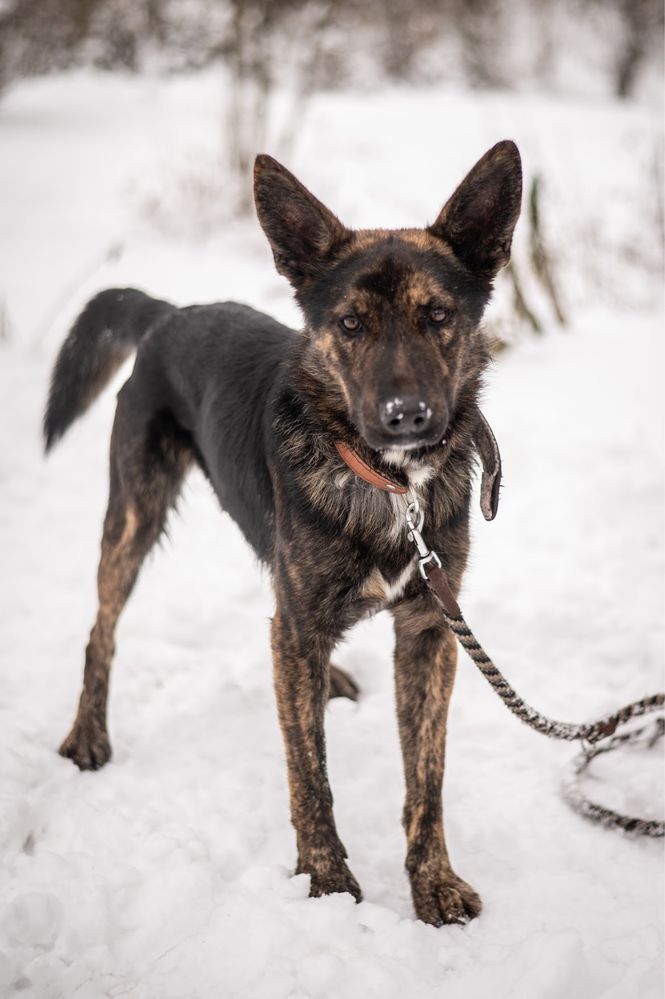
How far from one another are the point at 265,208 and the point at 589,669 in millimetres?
2474

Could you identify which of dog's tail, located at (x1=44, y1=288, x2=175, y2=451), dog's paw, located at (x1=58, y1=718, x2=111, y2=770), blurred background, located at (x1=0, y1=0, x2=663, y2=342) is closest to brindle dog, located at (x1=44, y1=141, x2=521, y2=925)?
dog's paw, located at (x1=58, y1=718, x2=111, y2=770)

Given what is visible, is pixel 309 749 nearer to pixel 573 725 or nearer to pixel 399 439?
pixel 573 725

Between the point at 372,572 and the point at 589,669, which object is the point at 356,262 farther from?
the point at 589,669

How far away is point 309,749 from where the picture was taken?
2.52 meters

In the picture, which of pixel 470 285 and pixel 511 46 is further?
pixel 511 46

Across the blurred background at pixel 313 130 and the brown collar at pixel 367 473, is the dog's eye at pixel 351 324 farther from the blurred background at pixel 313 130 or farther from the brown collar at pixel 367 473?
the blurred background at pixel 313 130

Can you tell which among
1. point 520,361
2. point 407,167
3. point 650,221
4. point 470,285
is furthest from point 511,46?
point 470,285

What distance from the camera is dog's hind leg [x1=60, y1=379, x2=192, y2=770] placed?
3.21m

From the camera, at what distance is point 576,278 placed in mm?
8844

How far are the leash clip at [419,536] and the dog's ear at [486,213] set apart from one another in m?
0.82

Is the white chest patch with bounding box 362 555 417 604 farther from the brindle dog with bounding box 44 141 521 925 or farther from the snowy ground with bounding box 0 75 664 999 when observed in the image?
the snowy ground with bounding box 0 75 664 999

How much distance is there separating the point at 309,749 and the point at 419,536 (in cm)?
78

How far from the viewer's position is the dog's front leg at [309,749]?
2.47 m

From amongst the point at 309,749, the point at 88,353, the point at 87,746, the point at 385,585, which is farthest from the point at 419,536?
the point at 88,353
